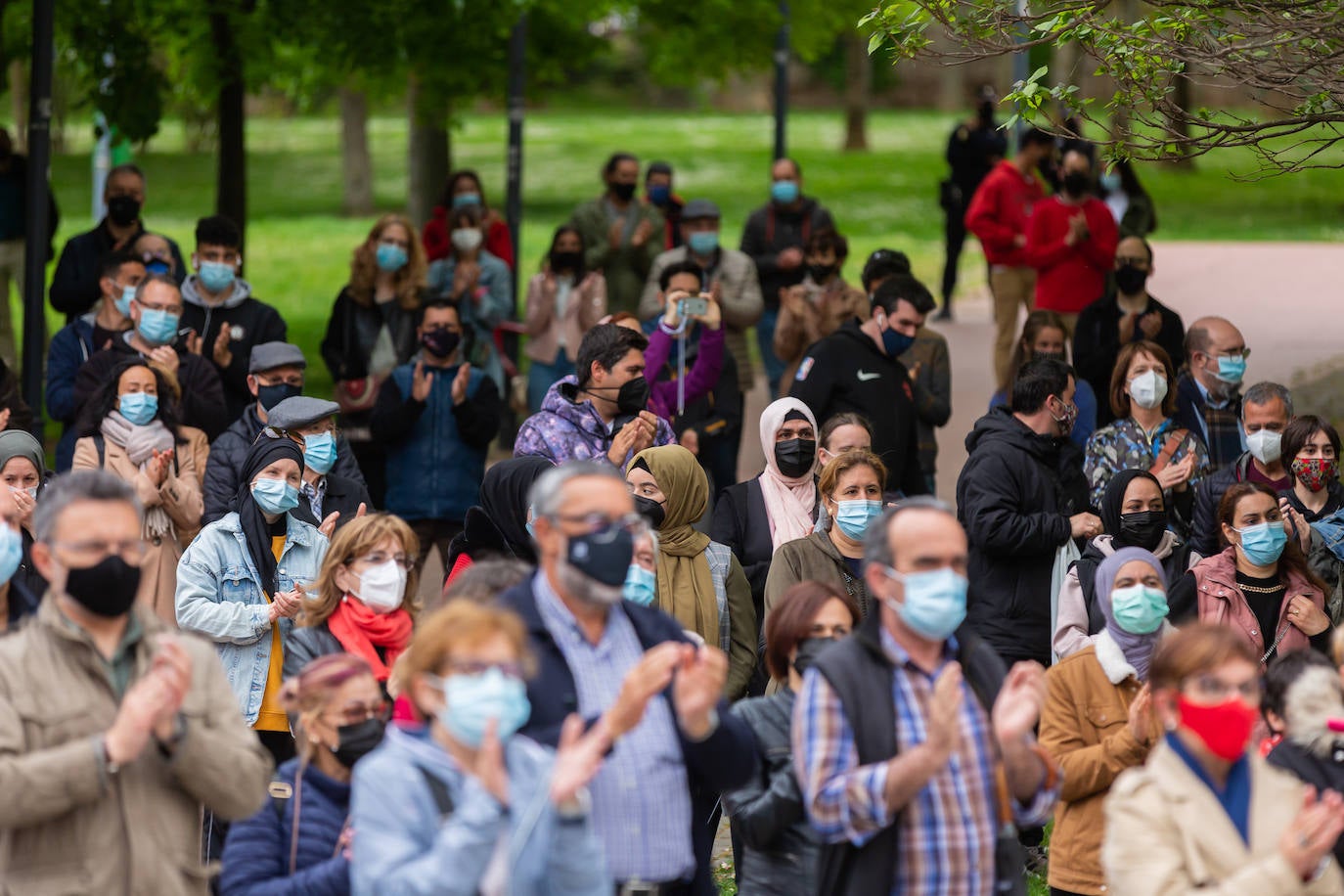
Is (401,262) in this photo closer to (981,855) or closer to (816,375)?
(816,375)

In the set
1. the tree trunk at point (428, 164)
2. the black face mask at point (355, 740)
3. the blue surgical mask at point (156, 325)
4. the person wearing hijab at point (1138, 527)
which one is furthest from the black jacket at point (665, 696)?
the tree trunk at point (428, 164)

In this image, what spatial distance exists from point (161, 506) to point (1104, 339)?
5.72 metres

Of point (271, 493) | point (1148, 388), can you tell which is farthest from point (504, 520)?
point (1148, 388)

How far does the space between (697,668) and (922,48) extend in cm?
524

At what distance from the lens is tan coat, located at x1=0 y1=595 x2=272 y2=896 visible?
4.98 m

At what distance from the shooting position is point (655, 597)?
742cm

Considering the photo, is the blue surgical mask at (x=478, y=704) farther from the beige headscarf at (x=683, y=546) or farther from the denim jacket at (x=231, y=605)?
the denim jacket at (x=231, y=605)

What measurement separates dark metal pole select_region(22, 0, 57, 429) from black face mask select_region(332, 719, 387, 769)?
757cm

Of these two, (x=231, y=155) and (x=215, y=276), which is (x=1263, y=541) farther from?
(x=231, y=155)

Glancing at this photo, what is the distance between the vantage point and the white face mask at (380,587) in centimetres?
676

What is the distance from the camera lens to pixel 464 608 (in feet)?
15.6

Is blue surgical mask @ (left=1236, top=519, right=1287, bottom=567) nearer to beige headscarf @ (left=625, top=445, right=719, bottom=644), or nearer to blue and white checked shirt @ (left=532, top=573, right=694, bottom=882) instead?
beige headscarf @ (left=625, top=445, right=719, bottom=644)

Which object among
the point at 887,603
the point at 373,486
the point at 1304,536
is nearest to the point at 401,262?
the point at 373,486

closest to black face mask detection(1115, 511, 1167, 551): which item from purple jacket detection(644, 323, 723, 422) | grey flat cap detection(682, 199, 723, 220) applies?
purple jacket detection(644, 323, 723, 422)
